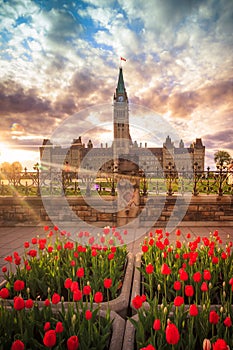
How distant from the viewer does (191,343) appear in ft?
6.34

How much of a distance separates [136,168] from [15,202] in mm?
5133

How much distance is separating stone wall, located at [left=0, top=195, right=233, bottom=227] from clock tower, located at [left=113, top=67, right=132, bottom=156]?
3652 inches

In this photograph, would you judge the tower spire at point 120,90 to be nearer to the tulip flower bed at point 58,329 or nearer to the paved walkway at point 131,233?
the paved walkway at point 131,233

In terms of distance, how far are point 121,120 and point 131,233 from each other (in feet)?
346

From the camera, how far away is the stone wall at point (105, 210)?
345 inches

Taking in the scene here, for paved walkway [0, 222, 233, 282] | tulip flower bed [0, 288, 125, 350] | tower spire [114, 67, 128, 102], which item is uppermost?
tower spire [114, 67, 128, 102]

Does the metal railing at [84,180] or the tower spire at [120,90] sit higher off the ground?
the tower spire at [120,90]

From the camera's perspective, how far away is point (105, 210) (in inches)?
351

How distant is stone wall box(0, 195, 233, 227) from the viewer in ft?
28.7

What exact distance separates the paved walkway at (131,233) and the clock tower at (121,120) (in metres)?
93.5

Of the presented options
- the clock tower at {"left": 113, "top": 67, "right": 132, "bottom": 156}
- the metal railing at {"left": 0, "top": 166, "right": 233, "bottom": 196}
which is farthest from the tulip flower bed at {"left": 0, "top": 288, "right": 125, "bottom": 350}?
the clock tower at {"left": 113, "top": 67, "right": 132, "bottom": 156}

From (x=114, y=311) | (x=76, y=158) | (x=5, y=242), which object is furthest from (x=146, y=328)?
(x=76, y=158)

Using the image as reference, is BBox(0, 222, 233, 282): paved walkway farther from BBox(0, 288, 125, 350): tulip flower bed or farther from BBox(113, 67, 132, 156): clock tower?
BBox(113, 67, 132, 156): clock tower

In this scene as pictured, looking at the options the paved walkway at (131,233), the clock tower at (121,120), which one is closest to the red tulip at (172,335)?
the paved walkway at (131,233)
